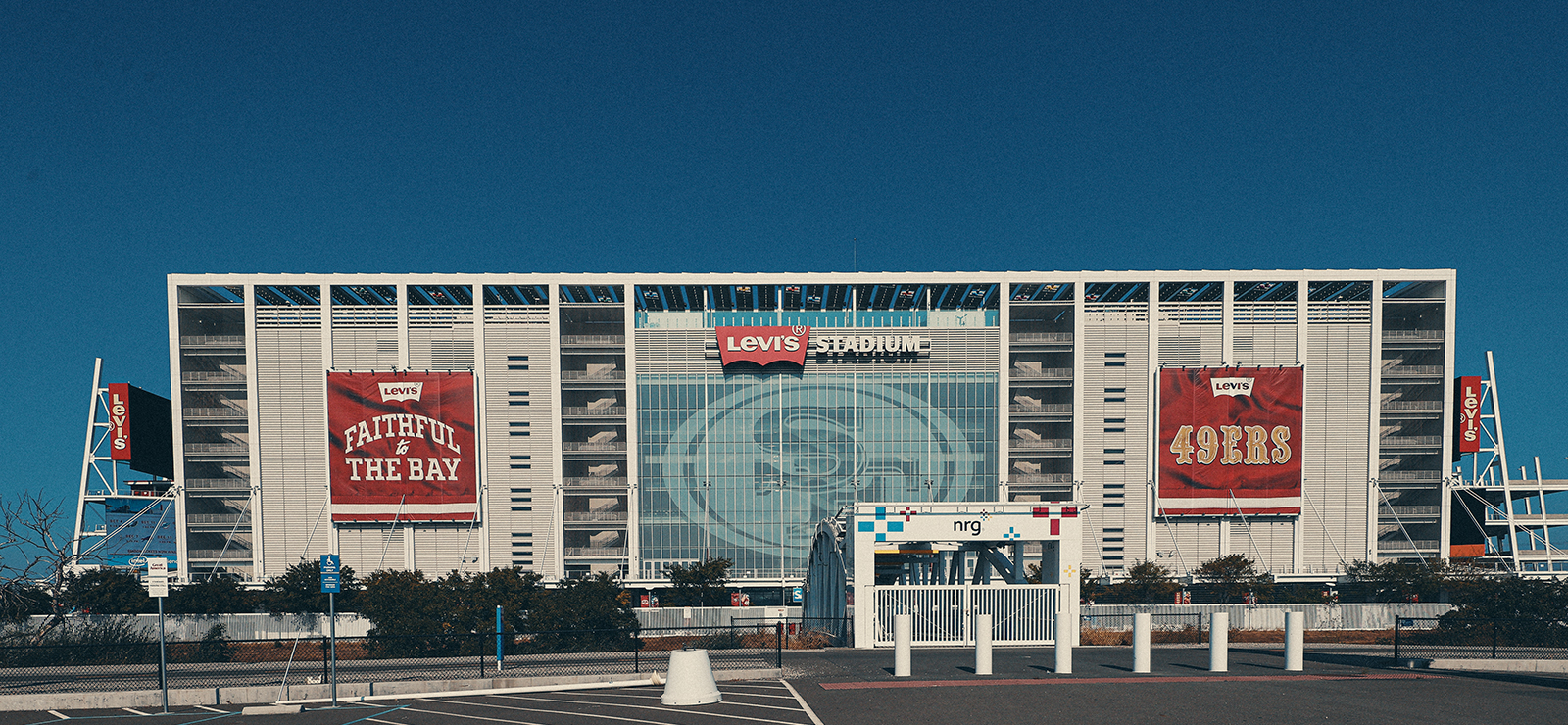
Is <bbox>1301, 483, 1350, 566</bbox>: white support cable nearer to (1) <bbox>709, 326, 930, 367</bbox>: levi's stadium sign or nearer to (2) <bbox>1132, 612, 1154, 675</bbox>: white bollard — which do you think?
(1) <bbox>709, 326, 930, 367</bbox>: levi's stadium sign

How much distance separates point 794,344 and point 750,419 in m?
7.16

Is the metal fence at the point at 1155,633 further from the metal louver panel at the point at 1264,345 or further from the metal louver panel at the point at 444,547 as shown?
the metal louver panel at the point at 444,547

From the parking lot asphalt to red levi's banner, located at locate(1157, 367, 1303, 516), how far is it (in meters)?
49.5

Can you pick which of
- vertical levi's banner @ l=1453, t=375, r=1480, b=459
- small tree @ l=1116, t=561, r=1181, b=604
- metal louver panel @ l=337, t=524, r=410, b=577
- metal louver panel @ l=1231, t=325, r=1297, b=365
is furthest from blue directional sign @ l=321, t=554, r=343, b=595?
vertical levi's banner @ l=1453, t=375, r=1480, b=459

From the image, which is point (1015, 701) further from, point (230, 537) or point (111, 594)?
point (230, 537)

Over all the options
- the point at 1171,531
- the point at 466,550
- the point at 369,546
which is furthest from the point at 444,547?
the point at 1171,531

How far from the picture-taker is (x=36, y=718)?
1756cm

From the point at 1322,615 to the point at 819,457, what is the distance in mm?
36784

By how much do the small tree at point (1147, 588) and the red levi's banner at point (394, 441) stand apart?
49810 mm

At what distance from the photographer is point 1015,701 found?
54.5ft

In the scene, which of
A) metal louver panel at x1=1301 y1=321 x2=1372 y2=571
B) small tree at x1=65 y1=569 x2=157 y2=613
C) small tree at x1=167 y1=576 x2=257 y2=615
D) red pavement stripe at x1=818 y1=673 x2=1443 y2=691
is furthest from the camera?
metal louver panel at x1=1301 y1=321 x2=1372 y2=571

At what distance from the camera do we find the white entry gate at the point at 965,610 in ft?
87.1

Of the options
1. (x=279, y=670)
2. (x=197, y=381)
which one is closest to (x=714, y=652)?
(x=279, y=670)

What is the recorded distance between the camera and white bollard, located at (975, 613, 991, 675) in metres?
20.0
